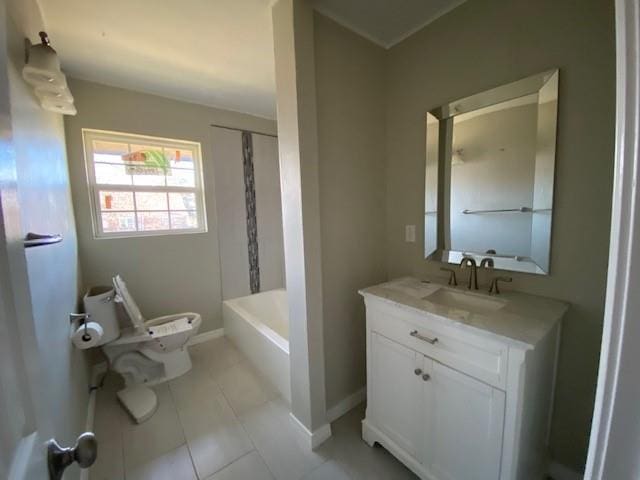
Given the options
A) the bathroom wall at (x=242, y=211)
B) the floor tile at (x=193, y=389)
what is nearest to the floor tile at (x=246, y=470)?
the floor tile at (x=193, y=389)

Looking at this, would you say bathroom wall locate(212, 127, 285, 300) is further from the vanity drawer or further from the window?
the vanity drawer

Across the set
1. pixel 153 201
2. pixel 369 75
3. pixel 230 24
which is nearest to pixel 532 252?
pixel 369 75

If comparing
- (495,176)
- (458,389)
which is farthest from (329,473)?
(495,176)

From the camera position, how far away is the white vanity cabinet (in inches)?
36.4

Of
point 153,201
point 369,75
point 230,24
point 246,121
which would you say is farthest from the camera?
point 246,121

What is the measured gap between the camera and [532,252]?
1247 mm

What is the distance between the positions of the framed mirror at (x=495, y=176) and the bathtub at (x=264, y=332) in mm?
1303

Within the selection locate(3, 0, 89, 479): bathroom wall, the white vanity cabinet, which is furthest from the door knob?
the white vanity cabinet

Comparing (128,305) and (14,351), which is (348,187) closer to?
(14,351)

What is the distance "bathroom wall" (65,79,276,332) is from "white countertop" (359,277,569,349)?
2006 millimetres

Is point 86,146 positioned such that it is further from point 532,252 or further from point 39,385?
point 532,252

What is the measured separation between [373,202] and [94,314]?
2106 mm

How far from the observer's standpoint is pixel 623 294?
1.17 ft

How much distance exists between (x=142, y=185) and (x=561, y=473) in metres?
3.57
